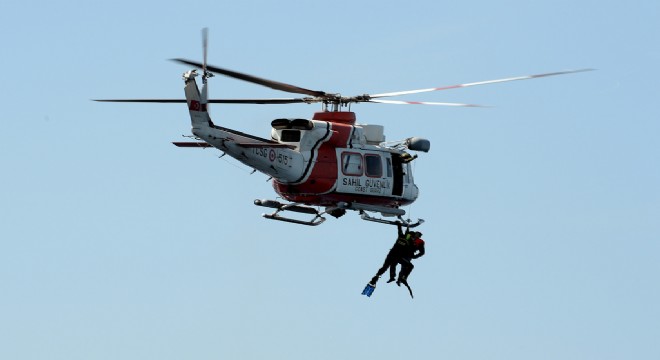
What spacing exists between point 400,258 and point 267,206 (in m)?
3.79

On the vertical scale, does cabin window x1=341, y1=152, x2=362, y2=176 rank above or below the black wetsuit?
above

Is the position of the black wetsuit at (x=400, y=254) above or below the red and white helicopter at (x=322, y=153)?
below

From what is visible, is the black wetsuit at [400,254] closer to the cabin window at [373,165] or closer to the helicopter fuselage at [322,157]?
the helicopter fuselage at [322,157]

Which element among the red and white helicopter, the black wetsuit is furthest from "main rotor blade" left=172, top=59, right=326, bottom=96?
the black wetsuit

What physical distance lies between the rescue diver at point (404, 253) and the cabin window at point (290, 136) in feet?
12.8

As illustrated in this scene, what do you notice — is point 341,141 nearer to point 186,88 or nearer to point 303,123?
point 303,123

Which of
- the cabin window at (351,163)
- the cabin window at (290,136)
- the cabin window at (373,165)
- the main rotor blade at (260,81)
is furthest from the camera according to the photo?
the cabin window at (373,165)

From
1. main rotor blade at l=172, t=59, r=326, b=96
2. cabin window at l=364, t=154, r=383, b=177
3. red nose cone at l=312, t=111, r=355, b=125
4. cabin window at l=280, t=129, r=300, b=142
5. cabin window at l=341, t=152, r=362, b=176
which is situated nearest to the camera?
main rotor blade at l=172, t=59, r=326, b=96

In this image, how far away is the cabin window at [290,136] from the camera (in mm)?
→ 44547

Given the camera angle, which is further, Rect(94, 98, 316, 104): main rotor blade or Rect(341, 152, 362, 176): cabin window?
Rect(341, 152, 362, 176): cabin window

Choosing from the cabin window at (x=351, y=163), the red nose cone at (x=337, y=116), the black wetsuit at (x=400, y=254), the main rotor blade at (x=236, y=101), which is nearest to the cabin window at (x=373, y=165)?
the cabin window at (x=351, y=163)

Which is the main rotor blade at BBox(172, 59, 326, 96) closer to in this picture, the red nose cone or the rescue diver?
the red nose cone

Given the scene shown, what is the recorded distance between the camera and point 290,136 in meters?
44.6

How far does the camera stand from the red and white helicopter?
4238 centimetres
